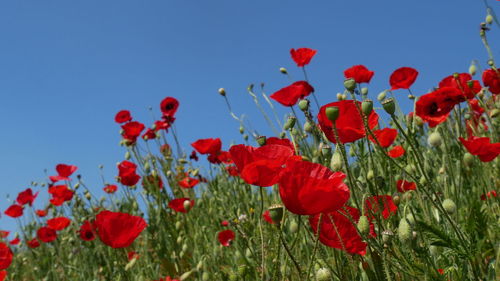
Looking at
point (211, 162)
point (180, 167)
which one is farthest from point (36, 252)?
point (211, 162)

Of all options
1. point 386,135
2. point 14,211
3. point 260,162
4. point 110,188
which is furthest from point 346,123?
point 14,211

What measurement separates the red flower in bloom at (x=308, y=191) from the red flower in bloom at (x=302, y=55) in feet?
6.44

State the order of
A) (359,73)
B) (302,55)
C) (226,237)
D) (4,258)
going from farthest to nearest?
(302,55) < (226,237) < (359,73) < (4,258)

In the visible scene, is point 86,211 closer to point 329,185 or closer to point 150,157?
point 150,157

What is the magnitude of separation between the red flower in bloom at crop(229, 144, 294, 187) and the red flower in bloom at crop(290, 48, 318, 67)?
1.80 m

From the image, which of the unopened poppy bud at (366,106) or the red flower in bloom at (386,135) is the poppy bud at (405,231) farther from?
the red flower in bloom at (386,135)

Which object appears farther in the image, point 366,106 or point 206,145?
point 206,145

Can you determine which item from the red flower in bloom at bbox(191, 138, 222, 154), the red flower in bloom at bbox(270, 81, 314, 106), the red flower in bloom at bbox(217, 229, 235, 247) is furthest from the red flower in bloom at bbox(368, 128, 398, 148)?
the red flower in bloom at bbox(191, 138, 222, 154)

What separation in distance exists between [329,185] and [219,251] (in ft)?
6.01

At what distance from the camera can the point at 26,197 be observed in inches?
182

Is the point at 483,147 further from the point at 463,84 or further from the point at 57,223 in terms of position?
the point at 57,223

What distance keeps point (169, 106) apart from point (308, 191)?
3.17 metres

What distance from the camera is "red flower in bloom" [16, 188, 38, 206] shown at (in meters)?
4.59

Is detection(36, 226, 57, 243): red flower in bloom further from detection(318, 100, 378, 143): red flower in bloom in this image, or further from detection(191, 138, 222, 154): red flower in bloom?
detection(318, 100, 378, 143): red flower in bloom
